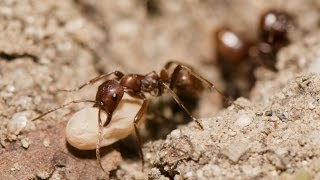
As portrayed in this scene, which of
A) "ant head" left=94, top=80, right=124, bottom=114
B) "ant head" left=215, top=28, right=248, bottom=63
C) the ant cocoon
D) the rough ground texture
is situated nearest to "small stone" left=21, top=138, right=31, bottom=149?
the rough ground texture

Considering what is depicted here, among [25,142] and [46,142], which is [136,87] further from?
[25,142]

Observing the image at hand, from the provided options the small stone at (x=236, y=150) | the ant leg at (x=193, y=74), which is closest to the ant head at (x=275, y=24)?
the ant leg at (x=193, y=74)

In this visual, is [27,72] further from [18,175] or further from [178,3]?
[178,3]

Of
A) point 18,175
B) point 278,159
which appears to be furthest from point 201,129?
point 18,175

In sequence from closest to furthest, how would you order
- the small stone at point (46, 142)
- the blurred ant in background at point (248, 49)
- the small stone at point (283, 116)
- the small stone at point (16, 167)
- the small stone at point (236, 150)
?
the small stone at point (236, 150)
the small stone at point (283, 116)
the small stone at point (16, 167)
the small stone at point (46, 142)
the blurred ant in background at point (248, 49)

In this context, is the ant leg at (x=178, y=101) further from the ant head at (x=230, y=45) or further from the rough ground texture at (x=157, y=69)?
the ant head at (x=230, y=45)

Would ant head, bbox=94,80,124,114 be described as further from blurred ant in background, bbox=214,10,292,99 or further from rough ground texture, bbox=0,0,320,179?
blurred ant in background, bbox=214,10,292,99
